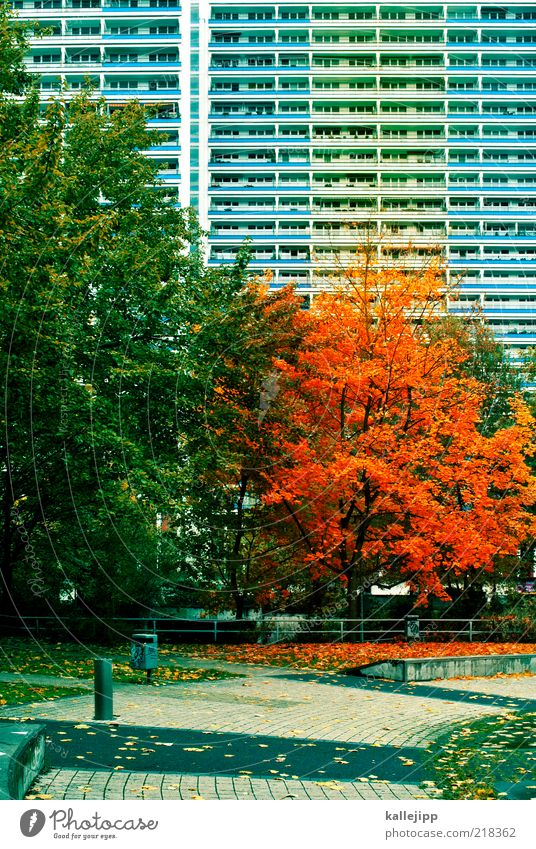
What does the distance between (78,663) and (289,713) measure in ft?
21.1

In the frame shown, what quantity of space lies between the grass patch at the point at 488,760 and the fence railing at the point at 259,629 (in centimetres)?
1015

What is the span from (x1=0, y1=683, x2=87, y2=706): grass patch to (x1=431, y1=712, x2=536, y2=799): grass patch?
560 cm

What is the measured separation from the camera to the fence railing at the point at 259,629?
2155cm

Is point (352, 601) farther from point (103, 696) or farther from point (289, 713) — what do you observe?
point (103, 696)

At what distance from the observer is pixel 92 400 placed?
1469 centimetres

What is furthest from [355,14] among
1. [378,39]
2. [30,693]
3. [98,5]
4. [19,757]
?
[98,5]

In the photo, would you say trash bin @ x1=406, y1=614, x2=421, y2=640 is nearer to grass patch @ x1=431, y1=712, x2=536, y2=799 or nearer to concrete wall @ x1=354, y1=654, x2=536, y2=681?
concrete wall @ x1=354, y1=654, x2=536, y2=681

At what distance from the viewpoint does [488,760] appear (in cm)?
892

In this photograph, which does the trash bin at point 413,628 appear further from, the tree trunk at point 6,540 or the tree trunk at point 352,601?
the tree trunk at point 6,540

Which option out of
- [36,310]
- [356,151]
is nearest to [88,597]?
[36,310]

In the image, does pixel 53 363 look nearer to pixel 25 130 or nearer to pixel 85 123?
pixel 25 130

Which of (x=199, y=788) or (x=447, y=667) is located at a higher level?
(x=199, y=788)

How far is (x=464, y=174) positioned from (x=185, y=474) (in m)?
8.08

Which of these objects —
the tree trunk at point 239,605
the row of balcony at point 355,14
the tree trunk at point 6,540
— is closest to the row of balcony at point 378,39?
the row of balcony at point 355,14
